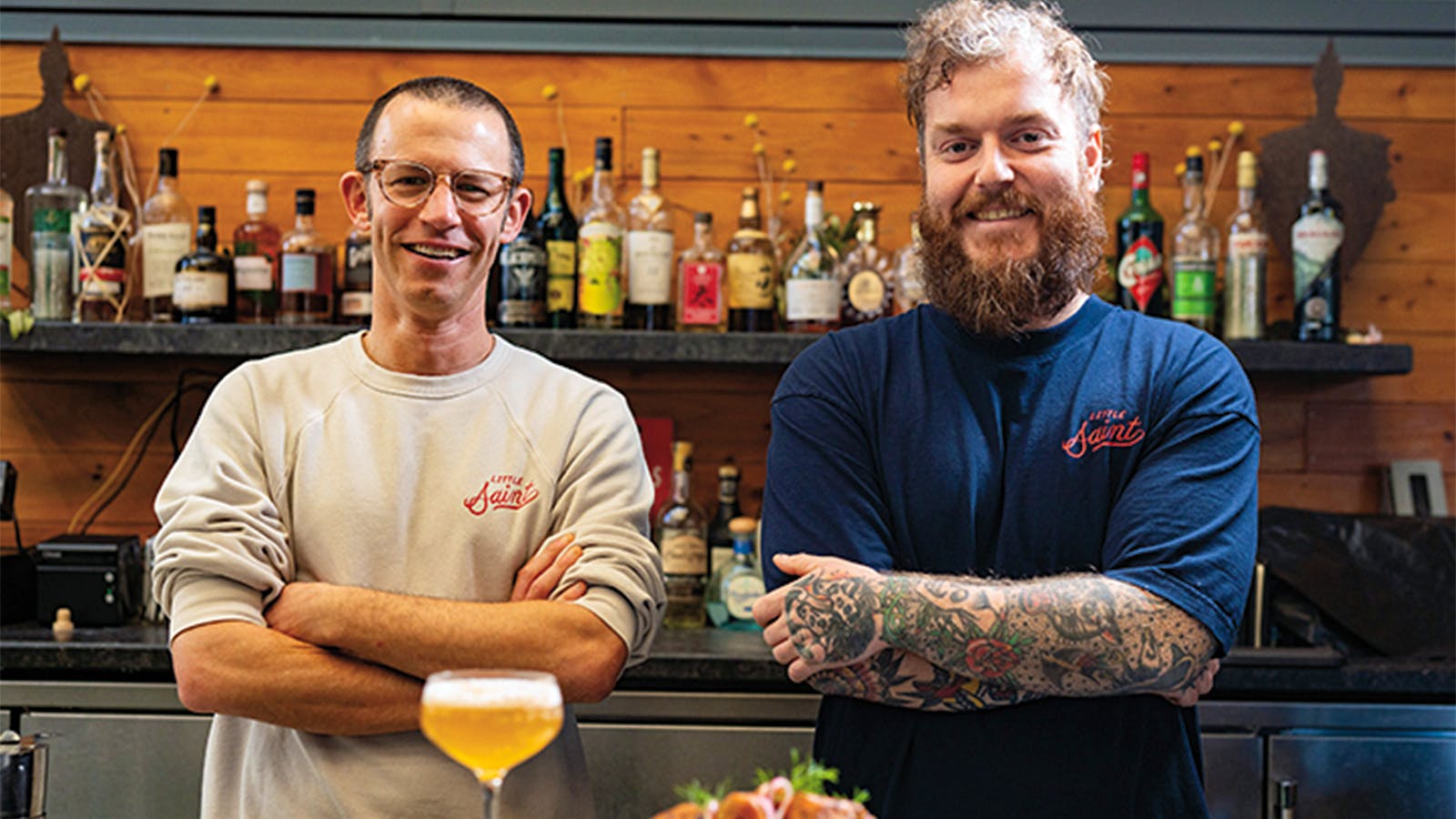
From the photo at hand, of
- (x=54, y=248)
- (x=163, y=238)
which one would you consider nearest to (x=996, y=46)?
(x=163, y=238)

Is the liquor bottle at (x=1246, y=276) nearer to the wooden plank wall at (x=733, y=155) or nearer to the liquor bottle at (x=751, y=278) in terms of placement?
the wooden plank wall at (x=733, y=155)

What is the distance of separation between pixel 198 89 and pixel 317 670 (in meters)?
1.81

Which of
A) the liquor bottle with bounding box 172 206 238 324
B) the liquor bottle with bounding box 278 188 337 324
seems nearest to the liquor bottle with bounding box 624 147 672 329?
the liquor bottle with bounding box 278 188 337 324

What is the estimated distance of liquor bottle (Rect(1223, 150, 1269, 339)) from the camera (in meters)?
2.59

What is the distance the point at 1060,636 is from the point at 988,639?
7 centimetres

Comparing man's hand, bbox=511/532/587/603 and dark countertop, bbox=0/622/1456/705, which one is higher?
man's hand, bbox=511/532/587/603

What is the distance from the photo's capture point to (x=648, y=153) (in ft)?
8.50

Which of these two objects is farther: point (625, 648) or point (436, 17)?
point (436, 17)

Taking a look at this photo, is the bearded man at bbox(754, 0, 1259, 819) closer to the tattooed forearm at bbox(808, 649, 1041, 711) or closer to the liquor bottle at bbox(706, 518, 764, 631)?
the tattooed forearm at bbox(808, 649, 1041, 711)

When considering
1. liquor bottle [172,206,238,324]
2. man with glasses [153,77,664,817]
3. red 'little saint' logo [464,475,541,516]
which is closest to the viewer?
man with glasses [153,77,664,817]

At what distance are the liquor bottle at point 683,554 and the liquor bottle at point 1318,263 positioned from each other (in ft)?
3.93

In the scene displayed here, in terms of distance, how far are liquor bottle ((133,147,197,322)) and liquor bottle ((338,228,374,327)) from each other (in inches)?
12.8

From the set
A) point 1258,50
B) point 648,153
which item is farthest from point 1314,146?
point 648,153

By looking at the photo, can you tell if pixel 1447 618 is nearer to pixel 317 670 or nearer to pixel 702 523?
pixel 702 523
